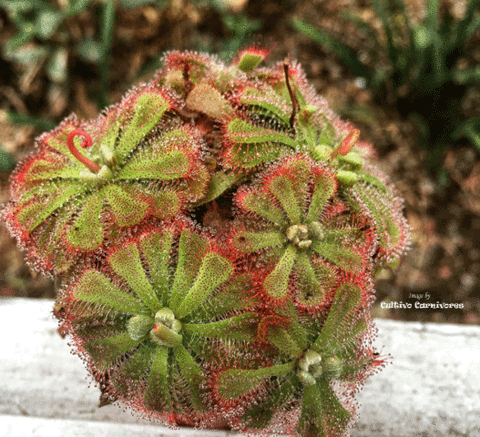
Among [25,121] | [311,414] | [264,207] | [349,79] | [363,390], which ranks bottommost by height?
[363,390]

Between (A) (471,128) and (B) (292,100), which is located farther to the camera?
(A) (471,128)

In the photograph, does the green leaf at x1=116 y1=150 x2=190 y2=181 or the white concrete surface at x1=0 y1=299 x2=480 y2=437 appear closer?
the green leaf at x1=116 y1=150 x2=190 y2=181

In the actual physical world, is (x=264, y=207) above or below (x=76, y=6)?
below

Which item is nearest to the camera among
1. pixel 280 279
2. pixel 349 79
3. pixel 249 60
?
pixel 280 279

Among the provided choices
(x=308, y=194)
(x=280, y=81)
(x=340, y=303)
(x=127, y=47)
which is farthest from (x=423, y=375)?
(x=127, y=47)

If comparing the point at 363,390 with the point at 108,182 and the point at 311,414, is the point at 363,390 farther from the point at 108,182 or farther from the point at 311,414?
the point at 108,182

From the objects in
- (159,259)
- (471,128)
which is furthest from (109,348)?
(471,128)

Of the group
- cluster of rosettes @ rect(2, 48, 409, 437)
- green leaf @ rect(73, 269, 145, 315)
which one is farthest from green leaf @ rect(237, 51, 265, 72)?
green leaf @ rect(73, 269, 145, 315)

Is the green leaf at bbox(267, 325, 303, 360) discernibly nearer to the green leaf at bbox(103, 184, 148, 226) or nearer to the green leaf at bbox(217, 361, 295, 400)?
the green leaf at bbox(217, 361, 295, 400)
